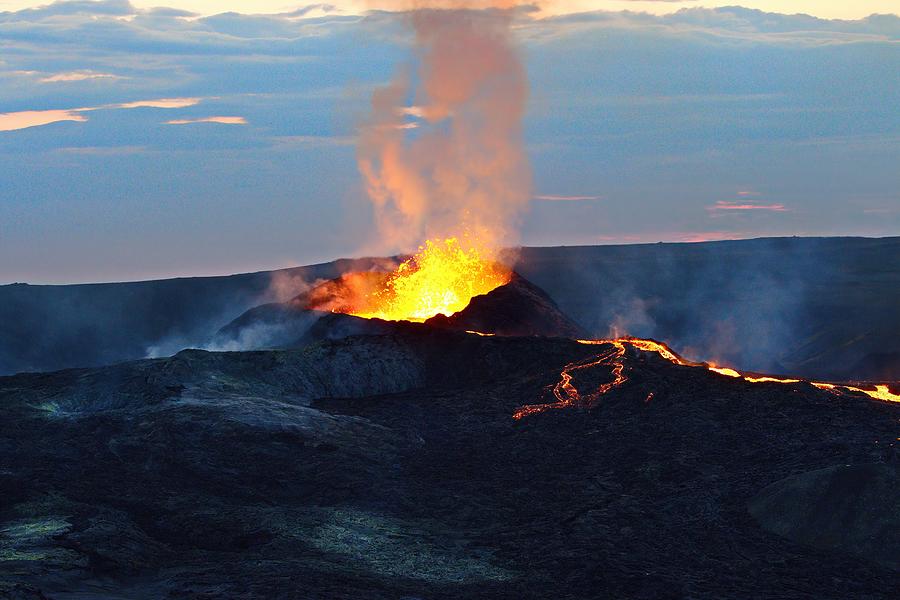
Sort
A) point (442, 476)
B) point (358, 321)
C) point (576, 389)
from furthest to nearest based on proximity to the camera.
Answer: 1. point (358, 321)
2. point (576, 389)
3. point (442, 476)

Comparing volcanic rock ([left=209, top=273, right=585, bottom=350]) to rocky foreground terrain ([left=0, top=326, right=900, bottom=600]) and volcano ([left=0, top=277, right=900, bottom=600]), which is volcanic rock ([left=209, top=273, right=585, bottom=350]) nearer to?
volcano ([left=0, top=277, right=900, bottom=600])

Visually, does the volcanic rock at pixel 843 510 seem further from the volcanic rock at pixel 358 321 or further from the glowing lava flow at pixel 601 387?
the volcanic rock at pixel 358 321

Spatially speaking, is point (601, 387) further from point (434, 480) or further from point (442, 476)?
point (434, 480)

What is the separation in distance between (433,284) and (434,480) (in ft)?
74.2

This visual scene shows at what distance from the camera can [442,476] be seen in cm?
3002

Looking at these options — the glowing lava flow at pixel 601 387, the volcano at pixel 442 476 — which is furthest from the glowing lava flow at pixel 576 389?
the volcano at pixel 442 476

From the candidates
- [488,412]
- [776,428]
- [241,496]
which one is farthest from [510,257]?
[241,496]

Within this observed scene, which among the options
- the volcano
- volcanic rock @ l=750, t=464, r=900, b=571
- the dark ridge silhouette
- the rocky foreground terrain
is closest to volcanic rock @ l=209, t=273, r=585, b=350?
the volcano

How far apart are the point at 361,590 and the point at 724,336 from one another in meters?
65.2

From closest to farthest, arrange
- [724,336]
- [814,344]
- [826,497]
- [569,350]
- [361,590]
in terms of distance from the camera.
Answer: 1. [361,590]
2. [826,497]
3. [569,350]
4. [814,344]
5. [724,336]

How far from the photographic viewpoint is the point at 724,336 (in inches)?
3246

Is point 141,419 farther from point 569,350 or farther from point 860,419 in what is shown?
point 860,419

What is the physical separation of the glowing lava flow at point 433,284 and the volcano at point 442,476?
733 centimetres

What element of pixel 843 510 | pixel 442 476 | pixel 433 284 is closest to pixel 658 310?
pixel 433 284
